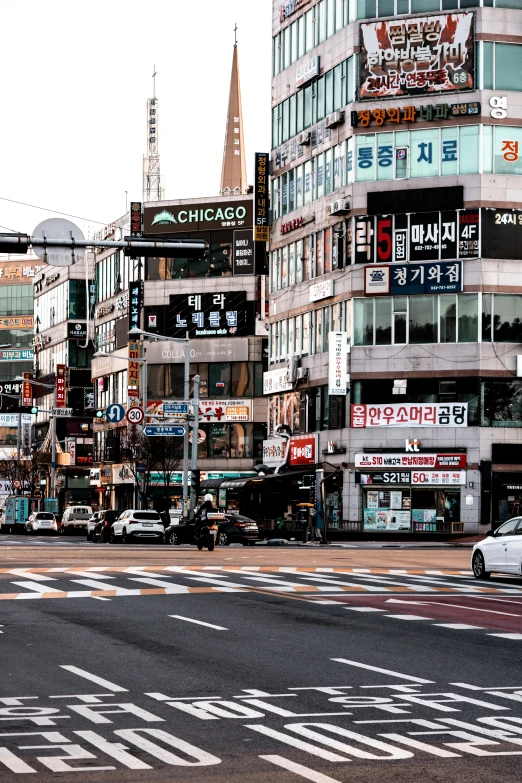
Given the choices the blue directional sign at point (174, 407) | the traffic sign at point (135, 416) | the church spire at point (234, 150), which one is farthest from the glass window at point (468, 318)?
the church spire at point (234, 150)

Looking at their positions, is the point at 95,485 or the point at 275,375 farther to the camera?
the point at 95,485

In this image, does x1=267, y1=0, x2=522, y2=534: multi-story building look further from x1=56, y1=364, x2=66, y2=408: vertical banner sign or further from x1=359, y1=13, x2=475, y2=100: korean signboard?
x1=56, y1=364, x2=66, y2=408: vertical banner sign

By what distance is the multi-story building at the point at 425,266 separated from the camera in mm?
69375

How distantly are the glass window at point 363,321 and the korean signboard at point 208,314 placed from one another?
2740 centimetres

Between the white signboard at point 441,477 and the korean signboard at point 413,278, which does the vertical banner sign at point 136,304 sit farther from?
the white signboard at point 441,477

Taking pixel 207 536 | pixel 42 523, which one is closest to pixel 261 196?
pixel 42 523

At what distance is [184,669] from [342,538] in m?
55.4

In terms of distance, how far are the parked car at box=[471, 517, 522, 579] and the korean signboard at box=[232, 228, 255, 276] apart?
69.3 meters

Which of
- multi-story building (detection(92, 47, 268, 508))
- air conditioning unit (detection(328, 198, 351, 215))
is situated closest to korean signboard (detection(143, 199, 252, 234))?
multi-story building (detection(92, 47, 268, 508))

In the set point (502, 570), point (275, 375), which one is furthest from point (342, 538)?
point (502, 570)

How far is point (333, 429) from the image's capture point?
2904 inches

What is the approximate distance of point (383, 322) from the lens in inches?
2820

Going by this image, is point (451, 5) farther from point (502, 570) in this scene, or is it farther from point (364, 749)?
point (364, 749)

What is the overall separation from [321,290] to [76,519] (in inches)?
886
